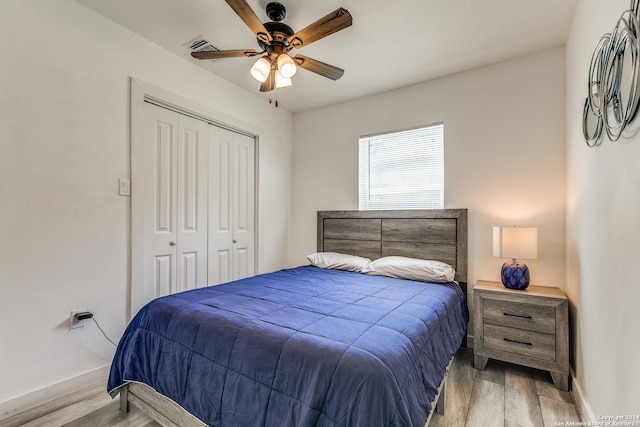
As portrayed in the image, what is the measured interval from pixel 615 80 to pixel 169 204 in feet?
9.99

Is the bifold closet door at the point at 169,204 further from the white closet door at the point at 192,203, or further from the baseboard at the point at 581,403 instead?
the baseboard at the point at 581,403

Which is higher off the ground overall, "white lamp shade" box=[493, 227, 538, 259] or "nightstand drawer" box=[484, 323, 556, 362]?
"white lamp shade" box=[493, 227, 538, 259]

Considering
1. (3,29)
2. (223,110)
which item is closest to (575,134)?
(223,110)

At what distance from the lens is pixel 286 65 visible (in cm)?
192

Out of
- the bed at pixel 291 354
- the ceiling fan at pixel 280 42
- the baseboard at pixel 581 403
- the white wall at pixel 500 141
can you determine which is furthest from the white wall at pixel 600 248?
the ceiling fan at pixel 280 42

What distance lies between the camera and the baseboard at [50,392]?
1.73 meters

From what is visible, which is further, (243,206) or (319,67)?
(243,206)

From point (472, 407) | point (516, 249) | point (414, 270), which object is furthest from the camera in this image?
point (414, 270)

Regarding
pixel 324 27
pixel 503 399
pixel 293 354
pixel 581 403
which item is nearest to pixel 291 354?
pixel 293 354

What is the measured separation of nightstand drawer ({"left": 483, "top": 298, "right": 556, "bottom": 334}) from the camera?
2.11 meters

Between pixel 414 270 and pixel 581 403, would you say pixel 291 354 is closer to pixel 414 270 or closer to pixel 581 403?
Answer: pixel 414 270

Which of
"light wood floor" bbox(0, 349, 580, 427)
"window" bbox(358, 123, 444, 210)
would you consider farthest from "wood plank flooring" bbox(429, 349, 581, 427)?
"window" bbox(358, 123, 444, 210)

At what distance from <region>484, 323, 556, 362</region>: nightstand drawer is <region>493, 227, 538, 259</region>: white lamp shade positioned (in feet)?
1.88

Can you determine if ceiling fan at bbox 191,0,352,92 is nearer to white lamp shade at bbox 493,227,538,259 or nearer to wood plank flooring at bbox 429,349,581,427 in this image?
white lamp shade at bbox 493,227,538,259
